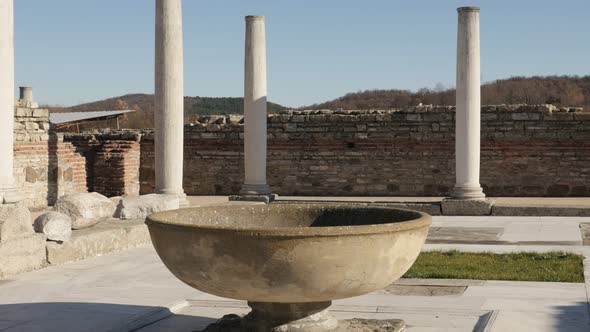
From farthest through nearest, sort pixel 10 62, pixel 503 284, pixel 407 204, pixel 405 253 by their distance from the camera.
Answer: pixel 407 204, pixel 10 62, pixel 503 284, pixel 405 253

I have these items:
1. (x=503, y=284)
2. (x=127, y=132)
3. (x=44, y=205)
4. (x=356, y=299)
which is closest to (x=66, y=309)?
(x=356, y=299)

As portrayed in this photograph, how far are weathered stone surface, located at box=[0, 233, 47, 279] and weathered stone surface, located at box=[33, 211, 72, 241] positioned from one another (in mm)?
191

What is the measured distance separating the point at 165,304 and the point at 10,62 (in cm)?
421

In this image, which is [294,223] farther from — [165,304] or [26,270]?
[26,270]

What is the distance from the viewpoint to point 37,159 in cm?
1549

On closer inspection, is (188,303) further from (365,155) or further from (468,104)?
(365,155)

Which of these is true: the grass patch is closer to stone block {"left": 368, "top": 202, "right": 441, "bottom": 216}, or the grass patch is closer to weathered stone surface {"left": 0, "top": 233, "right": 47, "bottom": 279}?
weathered stone surface {"left": 0, "top": 233, "right": 47, "bottom": 279}

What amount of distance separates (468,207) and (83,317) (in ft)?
32.2

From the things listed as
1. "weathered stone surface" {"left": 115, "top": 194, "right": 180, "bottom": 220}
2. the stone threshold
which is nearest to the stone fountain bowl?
"weathered stone surface" {"left": 115, "top": 194, "right": 180, "bottom": 220}

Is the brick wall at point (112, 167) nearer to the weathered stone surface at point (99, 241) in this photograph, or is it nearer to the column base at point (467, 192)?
the column base at point (467, 192)

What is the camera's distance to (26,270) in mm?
8414

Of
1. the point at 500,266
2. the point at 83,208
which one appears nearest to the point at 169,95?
the point at 83,208

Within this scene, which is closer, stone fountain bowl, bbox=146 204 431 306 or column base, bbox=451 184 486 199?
stone fountain bowl, bbox=146 204 431 306

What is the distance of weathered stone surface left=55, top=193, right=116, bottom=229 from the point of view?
984 cm
